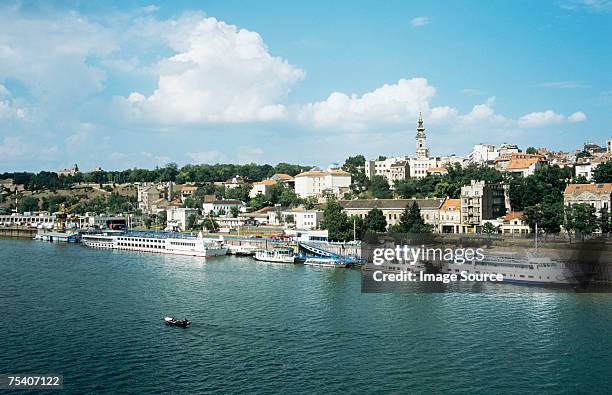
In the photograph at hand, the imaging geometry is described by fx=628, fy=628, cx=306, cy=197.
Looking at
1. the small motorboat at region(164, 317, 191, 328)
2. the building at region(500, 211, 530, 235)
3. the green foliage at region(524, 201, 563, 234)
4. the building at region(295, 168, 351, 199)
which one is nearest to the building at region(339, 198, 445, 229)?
the building at region(500, 211, 530, 235)

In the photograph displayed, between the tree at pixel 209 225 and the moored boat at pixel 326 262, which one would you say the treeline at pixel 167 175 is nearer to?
the tree at pixel 209 225

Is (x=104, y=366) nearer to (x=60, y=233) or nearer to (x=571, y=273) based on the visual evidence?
(x=571, y=273)

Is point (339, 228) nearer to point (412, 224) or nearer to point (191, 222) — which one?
point (412, 224)

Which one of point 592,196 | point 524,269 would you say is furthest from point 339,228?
point 592,196

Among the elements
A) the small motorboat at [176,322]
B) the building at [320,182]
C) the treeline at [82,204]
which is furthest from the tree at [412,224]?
the treeline at [82,204]

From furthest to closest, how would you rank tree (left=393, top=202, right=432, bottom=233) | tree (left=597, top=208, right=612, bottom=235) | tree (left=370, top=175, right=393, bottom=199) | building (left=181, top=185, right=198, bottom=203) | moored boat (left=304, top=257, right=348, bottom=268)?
building (left=181, top=185, right=198, bottom=203)
tree (left=370, top=175, right=393, bottom=199)
tree (left=393, top=202, right=432, bottom=233)
tree (left=597, top=208, right=612, bottom=235)
moored boat (left=304, top=257, right=348, bottom=268)

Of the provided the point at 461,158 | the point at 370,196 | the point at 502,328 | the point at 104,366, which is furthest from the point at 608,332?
the point at 461,158

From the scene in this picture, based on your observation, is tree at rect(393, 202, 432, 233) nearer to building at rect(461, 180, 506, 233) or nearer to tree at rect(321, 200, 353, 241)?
tree at rect(321, 200, 353, 241)
